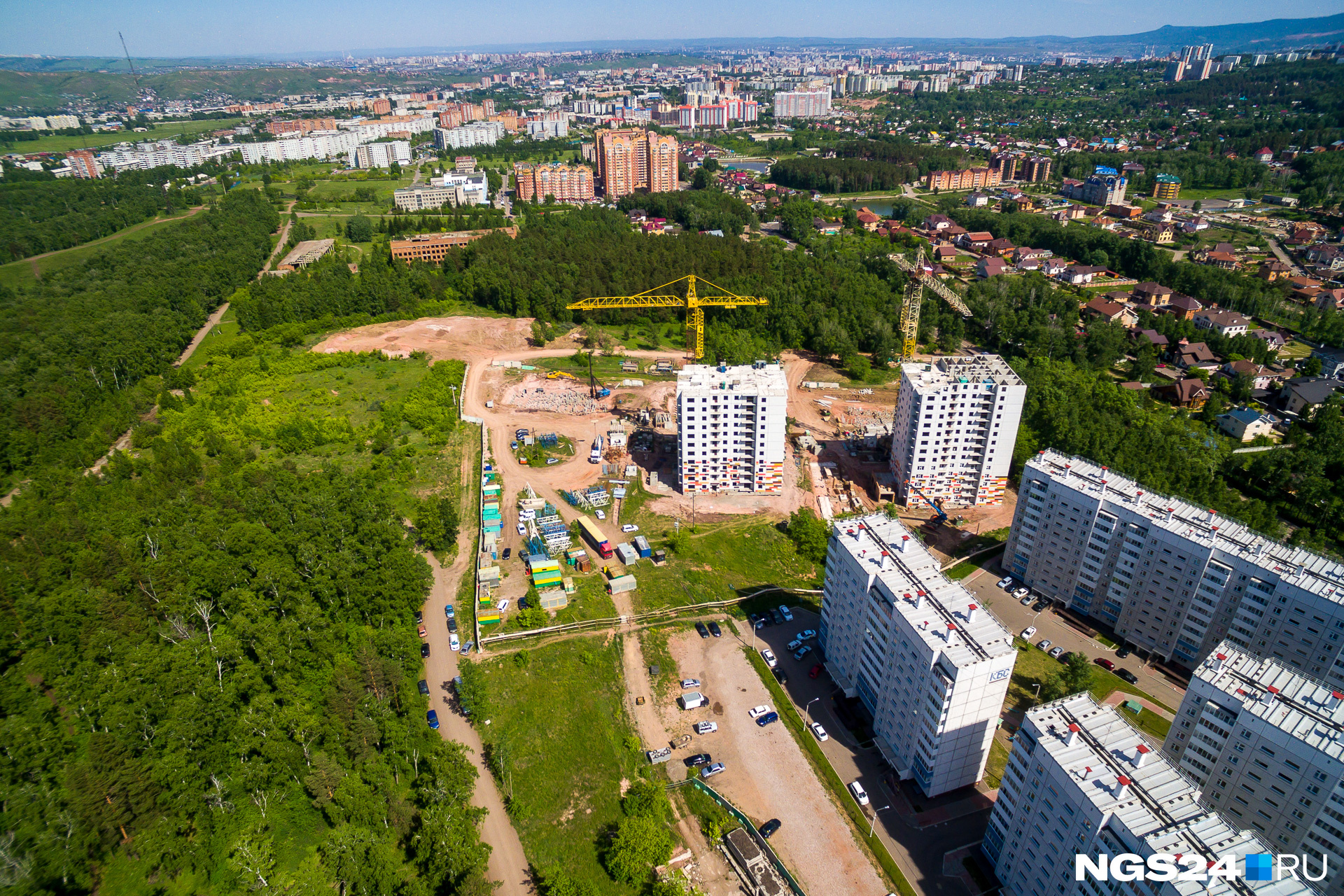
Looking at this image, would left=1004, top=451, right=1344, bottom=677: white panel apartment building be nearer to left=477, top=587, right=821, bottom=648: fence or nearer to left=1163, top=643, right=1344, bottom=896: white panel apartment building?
left=1163, top=643, right=1344, bottom=896: white panel apartment building

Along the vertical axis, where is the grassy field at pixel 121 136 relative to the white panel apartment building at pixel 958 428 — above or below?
above

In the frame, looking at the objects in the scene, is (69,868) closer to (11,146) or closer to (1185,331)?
(1185,331)

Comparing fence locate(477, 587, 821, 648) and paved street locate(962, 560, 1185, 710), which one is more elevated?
fence locate(477, 587, 821, 648)

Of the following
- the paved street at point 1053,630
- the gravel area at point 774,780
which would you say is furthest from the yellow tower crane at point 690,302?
the gravel area at point 774,780

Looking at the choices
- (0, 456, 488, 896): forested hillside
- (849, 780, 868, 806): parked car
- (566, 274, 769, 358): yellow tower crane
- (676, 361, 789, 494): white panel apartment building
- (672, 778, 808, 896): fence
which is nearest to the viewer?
(0, 456, 488, 896): forested hillside

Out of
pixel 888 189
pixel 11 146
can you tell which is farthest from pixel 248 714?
pixel 11 146

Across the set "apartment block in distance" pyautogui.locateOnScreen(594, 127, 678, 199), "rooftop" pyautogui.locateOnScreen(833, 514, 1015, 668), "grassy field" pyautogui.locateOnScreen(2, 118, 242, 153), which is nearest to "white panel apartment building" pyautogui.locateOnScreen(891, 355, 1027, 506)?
"rooftop" pyautogui.locateOnScreen(833, 514, 1015, 668)

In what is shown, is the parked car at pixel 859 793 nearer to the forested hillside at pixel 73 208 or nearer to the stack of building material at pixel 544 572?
the stack of building material at pixel 544 572
